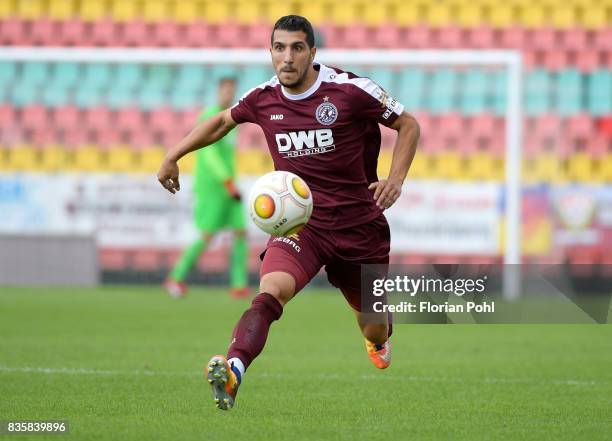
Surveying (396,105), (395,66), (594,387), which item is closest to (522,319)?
(395,66)

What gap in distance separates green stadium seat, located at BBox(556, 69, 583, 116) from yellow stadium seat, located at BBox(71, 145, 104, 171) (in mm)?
6228

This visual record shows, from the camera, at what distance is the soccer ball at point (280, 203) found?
5.82 m

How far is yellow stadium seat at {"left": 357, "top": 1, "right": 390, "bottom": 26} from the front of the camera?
56.4 feet

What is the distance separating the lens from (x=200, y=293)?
1485cm

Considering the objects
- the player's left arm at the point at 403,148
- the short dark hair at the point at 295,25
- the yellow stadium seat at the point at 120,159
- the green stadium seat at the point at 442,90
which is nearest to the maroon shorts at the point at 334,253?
the player's left arm at the point at 403,148

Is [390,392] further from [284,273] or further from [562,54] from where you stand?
[562,54]

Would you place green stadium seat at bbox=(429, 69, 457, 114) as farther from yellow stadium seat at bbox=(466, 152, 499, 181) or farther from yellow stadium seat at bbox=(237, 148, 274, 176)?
yellow stadium seat at bbox=(237, 148, 274, 176)

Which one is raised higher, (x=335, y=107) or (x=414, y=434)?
(x=335, y=107)

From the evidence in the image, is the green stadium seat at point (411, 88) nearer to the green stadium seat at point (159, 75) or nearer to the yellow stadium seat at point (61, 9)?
the green stadium seat at point (159, 75)

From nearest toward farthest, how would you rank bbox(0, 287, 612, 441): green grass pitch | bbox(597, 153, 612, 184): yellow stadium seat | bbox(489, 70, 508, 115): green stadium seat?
bbox(0, 287, 612, 441): green grass pitch, bbox(489, 70, 508, 115): green stadium seat, bbox(597, 153, 612, 184): yellow stadium seat

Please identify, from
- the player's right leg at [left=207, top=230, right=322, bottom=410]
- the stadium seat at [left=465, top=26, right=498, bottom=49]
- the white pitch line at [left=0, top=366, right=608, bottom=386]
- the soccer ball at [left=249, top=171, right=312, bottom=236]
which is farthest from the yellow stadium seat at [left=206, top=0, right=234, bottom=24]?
the soccer ball at [left=249, top=171, right=312, bottom=236]

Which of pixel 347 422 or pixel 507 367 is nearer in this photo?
pixel 347 422

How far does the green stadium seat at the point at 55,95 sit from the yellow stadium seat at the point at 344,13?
420 centimetres

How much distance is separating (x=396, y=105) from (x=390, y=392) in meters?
1.69
